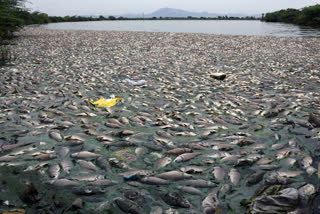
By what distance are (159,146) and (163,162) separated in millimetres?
548

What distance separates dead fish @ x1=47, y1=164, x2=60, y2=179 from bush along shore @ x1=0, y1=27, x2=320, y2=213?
13 mm

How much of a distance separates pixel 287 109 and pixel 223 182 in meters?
3.60

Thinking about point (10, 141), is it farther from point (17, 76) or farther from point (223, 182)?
point (17, 76)

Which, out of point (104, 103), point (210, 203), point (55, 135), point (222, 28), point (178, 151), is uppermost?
point (222, 28)

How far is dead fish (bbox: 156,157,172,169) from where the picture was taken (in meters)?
3.71

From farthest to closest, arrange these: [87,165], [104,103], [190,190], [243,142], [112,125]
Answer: [104,103], [112,125], [243,142], [87,165], [190,190]

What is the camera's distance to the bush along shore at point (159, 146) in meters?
2.96

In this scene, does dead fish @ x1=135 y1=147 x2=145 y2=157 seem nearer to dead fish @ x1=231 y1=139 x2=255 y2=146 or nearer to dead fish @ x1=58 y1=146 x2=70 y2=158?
dead fish @ x1=58 y1=146 x2=70 y2=158

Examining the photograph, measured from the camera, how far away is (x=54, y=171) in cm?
348

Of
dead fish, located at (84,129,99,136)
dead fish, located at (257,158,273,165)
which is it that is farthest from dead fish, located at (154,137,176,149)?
dead fish, located at (257,158,273,165)

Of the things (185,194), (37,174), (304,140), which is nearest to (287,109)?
(304,140)

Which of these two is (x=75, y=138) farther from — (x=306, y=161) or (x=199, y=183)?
(x=306, y=161)

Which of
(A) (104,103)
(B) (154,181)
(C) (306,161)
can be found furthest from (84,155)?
(C) (306,161)

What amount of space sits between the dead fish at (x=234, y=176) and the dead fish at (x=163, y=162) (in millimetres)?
932
